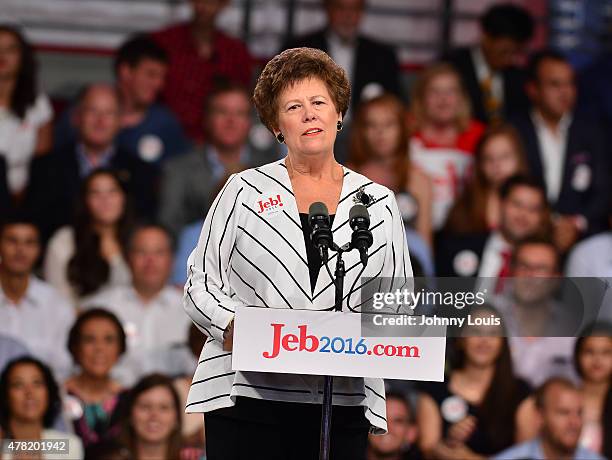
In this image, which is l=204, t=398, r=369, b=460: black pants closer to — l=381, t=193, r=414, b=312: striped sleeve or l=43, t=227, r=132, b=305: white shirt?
l=381, t=193, r=414, b=312: striped sleeve

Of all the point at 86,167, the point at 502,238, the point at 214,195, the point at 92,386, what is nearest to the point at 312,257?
the point at 92,386

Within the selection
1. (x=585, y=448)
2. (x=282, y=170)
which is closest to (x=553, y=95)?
(x=585, y=448)

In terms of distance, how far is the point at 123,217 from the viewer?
20.9ft

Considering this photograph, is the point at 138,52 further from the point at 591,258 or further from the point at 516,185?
the point at 591,258

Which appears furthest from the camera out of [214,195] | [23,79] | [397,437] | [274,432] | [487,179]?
[487,179]

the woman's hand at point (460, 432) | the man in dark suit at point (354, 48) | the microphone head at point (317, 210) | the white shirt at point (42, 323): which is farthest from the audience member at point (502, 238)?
the microphone head at point (317, 210)

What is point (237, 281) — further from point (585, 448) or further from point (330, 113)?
point (585, 448)

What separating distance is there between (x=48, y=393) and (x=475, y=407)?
1885 mm

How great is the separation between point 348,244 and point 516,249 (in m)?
3.63

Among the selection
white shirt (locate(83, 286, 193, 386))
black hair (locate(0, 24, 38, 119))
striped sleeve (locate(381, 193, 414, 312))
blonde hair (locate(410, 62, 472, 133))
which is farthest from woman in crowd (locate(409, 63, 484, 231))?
striped sleeve (locate(381, 193, 414, 312))

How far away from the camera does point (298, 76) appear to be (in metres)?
3.07

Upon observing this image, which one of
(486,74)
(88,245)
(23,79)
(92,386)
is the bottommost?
(92,386)

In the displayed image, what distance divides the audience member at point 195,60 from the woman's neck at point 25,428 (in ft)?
6.79

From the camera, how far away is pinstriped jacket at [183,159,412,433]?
→ 2.95 m
